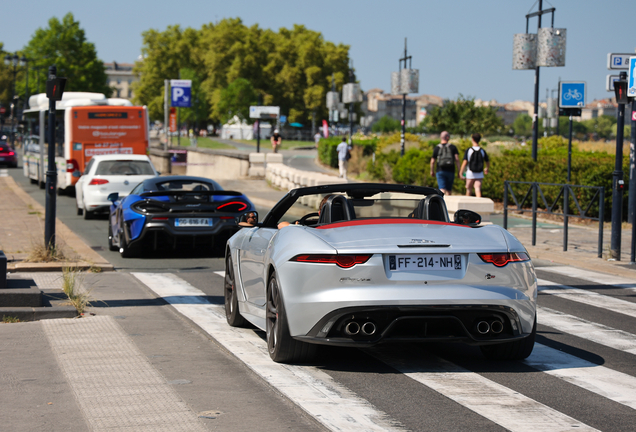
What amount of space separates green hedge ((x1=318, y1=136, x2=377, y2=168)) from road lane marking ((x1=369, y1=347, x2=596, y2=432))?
40.4 metres

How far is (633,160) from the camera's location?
61.4 feet

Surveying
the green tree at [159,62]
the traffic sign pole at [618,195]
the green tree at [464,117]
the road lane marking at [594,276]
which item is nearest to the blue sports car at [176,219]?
the road lane marking at [594,276]

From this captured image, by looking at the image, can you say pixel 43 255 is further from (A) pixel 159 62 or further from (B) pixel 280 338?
(A) pixel 159 62

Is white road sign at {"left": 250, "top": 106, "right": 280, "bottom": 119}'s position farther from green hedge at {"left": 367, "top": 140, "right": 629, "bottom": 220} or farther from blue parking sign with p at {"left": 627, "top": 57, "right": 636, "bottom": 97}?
blue parking sign with p at {"left": 627, "top": 57, "right": 636, "bottom": 97}

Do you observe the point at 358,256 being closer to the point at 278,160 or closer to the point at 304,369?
the point at 304,369

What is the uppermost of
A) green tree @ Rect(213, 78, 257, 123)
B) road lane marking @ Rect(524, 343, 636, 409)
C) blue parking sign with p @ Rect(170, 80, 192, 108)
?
green tree @ Rect(213, 78, 257, 123)

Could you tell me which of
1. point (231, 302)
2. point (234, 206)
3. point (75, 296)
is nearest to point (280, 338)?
point (231, 302)

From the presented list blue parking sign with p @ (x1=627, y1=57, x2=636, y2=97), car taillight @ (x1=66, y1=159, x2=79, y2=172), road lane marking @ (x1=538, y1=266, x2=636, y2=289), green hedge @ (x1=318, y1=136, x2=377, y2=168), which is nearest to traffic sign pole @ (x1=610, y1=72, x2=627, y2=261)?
blue parking sign with p @ (x1=627, y1=57, x2=636, y2=97)

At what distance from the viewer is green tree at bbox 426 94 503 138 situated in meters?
82.0

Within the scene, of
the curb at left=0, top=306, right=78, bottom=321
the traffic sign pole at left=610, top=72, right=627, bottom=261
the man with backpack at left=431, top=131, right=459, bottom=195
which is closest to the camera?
the curb at left=0, top=306, right=78, bottom=321

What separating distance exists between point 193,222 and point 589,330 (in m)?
6.85

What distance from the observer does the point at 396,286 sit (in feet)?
18.1

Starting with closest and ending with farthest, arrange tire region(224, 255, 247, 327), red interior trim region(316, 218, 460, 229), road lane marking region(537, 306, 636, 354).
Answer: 1. red interior trim region(316, 218, 460, 229)
2. road lane marking region(537, 306, 636, 354)
3. tire region(224, 255, 247, 327)

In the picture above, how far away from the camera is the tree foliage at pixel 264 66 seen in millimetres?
109812
